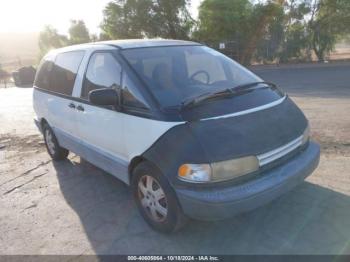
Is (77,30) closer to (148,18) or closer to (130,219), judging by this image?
(148,18)

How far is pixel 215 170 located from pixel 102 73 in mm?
1899

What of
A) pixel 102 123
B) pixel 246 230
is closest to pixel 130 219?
pixel 102 123

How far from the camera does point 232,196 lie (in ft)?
9.29

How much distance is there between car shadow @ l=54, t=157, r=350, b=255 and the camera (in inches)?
124

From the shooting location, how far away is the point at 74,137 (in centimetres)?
472

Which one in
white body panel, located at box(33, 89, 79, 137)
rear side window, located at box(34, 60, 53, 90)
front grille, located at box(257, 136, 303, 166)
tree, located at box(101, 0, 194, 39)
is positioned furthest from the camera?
tree, located at box(101, 0, 194, 39)

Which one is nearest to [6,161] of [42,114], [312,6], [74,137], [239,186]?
[42,114]

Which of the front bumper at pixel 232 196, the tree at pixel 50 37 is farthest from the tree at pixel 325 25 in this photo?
the tree at pixel 50 37

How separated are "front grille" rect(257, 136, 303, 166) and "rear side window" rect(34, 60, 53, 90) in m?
3.71

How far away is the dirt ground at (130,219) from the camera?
10.5 feet

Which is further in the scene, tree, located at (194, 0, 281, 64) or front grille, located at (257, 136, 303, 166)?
tree, located at (194, 0, 281, 64)

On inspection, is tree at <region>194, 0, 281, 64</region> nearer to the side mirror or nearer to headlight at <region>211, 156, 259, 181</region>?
the side mirror

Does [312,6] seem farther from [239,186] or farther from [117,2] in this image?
[239,186]

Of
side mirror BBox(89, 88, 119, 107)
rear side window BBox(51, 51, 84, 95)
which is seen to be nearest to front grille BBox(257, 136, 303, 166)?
side mirror BBox(89, 88, 119, 107)
